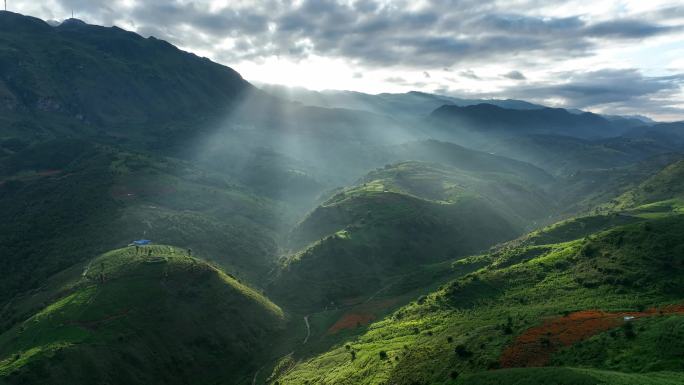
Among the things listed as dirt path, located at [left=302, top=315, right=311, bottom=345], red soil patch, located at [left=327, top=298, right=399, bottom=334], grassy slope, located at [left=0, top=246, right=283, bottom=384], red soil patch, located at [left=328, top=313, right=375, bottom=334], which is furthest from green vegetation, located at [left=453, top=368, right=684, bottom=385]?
grassy slope, located at [left=0, top=246, right=283, bottom=384]

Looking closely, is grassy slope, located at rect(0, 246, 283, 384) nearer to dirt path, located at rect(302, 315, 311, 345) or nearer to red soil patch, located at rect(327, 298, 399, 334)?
dirt path, located at rect(302, 315, 311, 345)

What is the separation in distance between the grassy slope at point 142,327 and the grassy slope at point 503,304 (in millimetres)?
28153

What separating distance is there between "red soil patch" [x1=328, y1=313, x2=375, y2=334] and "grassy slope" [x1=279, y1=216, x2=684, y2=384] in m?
11.4

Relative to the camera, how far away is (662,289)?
91.8 metres

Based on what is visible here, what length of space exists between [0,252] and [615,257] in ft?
754

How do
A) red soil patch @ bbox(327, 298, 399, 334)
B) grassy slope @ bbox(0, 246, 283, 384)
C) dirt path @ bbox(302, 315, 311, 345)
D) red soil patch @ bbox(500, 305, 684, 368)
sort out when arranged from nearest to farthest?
red soil patch @ bbox(500, 305, 684, 368) < grassy slope @ bbox(0, 246, 283, 384) < dirt path @ bbox(302, 315, 311, 345) < red soil patch @ bbox(327, 298, 399, 334)

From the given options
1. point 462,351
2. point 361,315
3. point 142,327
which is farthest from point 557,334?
point 142,327

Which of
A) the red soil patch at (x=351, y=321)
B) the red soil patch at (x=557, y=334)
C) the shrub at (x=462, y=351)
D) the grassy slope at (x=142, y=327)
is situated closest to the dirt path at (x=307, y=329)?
the red soil patch at (x=351, y=321)

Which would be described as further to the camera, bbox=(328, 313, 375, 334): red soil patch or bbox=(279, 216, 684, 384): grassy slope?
bbox=(328, 313, 375, 334): red soil patch

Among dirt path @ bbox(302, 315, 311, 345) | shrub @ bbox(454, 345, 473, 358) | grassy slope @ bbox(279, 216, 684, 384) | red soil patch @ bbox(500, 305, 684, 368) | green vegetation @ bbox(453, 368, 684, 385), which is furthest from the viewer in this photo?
dirt path @ bbox(302, 315, 311, 345)

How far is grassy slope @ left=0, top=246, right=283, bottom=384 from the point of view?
10606cm

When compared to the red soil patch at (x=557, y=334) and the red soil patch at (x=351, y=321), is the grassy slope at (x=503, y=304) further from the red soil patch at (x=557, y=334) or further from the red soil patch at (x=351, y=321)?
the red soil patch at (x=351, y=321)

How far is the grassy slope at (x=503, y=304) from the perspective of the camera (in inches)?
3162

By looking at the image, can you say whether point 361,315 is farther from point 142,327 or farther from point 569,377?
point 569,377
